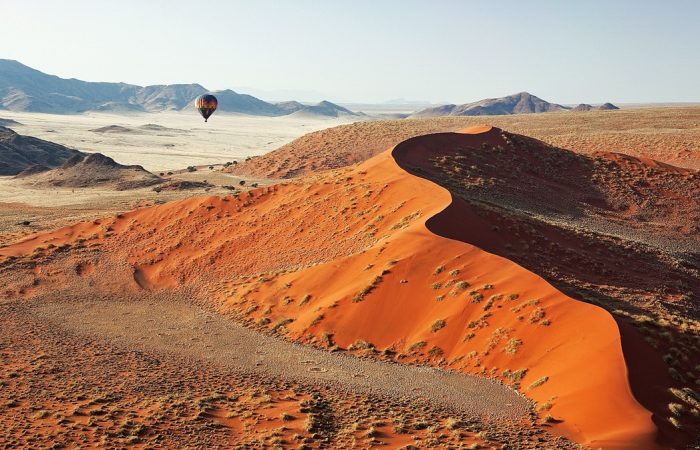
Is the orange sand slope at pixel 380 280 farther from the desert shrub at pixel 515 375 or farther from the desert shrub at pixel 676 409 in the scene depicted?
the desert shrub at pixel 676 409

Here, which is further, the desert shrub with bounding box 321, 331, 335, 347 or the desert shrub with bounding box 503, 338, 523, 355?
the desert shrub with bounding box 321, 331, 335, 347

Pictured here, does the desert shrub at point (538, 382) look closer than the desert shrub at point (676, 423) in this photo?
No

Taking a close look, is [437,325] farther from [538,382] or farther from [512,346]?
[538,382]

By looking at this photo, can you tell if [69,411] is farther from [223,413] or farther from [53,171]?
[53,171]

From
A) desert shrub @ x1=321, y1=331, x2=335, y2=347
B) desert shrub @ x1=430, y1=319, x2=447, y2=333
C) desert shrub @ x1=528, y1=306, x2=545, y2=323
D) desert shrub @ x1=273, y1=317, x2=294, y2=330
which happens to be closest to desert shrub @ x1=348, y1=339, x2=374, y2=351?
desert shrub @ x1=321, y1=331, x2=335, y2=347

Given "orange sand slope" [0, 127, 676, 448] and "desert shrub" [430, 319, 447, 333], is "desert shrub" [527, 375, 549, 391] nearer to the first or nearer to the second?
"orange sand slope" [0, 127, 676, 448]

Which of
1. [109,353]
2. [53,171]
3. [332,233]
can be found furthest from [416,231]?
[53,171]

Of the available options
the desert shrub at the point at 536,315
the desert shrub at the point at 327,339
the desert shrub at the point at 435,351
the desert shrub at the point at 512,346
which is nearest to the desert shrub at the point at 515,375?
the desert shrub at the point at 512,346
